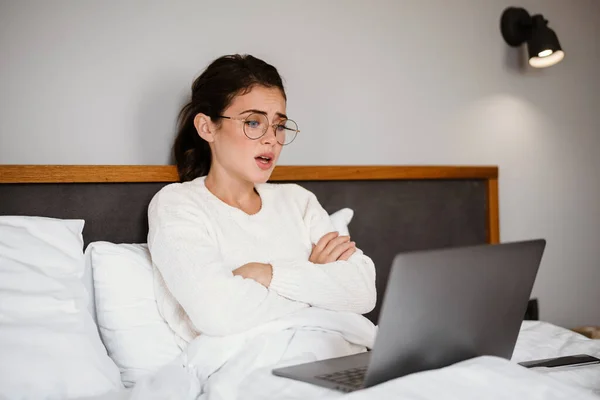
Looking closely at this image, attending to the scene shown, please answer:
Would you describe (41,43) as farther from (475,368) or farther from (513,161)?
(513,161)

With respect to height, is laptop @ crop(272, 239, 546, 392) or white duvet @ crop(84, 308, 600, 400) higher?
laptop @ crop(272, 239, 546, 392)

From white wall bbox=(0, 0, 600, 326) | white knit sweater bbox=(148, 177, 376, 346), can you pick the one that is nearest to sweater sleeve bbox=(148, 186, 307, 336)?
white knit sweater bbox=(148, 177, 376, 346)

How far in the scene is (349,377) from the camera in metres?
1.29

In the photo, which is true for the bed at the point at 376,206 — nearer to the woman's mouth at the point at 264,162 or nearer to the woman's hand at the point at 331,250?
the woman's mouth at the point at 264,162

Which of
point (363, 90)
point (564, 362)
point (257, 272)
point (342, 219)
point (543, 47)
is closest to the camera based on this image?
point (564, 362)

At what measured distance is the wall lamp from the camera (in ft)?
9.14

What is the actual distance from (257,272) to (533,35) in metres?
1.84

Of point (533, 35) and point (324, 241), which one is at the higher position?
point (533, 35)

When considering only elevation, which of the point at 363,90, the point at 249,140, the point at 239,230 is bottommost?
the point at 239,230

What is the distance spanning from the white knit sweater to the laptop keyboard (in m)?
0.33

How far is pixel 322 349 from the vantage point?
5.32 feet

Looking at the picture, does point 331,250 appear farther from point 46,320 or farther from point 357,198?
point 46,320

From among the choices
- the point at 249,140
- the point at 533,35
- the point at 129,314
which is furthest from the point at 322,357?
the point at 533,35

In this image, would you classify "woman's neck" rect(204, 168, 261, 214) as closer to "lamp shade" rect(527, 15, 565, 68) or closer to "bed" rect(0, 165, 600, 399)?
"bed" rect(0, 165, 600, 399)
